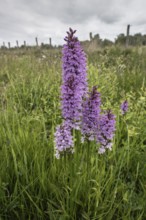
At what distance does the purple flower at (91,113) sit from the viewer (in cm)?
166

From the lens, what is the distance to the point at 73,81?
1.64 m

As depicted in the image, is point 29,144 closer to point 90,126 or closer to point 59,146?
point 59,146

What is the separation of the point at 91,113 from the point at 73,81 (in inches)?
10.5

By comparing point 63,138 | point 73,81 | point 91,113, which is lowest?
point 63,138

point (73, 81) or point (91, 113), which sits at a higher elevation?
point (73, 81)

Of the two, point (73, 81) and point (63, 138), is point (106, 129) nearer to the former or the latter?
point (63, 138)

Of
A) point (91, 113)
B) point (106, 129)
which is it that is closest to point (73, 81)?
point (91, 113)

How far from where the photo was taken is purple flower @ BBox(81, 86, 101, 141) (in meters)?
1.66

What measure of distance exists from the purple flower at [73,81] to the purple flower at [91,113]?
0.14ft

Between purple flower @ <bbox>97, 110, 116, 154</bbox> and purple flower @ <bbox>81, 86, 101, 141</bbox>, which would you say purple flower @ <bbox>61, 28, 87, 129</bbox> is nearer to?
purple flower @ <bbox>81, 86, 101, 141</bbox>

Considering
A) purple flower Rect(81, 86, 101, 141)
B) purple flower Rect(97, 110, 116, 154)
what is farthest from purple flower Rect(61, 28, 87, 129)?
purple flower Rect(97, 110, 116, 154)

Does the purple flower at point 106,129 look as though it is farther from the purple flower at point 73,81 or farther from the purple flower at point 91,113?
the purple flower at point 73,81

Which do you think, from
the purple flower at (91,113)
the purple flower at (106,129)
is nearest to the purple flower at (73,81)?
the purple flower at (91,113)

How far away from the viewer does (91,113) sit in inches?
65.7
